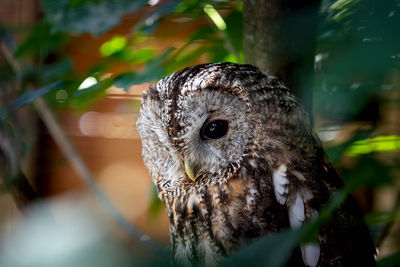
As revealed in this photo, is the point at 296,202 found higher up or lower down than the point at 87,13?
lower down

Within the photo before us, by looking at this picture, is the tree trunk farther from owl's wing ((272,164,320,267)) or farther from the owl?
owl's wing ((272,164,320,267))

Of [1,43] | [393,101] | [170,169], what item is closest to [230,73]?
[170,169]

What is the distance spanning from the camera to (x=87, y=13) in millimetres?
621

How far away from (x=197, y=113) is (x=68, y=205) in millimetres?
536

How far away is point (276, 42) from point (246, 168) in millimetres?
307

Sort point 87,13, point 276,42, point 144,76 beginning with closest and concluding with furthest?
point 87,13, point 276,42, point 144,76

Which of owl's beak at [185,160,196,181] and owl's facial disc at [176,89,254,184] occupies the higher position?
owl's facial disc at [176,89,254,184]

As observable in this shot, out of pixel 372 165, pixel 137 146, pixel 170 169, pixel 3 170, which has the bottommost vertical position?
pixel 137 146

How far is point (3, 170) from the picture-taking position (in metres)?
1.10

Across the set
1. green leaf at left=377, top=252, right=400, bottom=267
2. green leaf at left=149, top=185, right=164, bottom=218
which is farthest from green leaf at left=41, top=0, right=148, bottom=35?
green leaf at left=149, top=185, right=164, bottom=218

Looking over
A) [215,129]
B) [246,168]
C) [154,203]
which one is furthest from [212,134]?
[154,203]

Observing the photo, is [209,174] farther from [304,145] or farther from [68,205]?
[68,205]

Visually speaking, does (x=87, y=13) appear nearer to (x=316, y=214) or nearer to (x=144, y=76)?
(x=144, y=76)

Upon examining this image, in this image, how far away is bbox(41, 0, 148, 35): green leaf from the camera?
0.58 m
